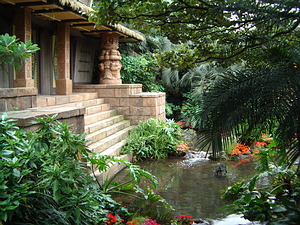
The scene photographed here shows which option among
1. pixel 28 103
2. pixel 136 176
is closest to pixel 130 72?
pixel 28 103

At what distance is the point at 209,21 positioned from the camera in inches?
151

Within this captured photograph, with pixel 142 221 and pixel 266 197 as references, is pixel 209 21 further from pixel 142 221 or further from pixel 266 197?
pixel 142 221

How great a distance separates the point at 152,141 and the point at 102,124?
1.24m

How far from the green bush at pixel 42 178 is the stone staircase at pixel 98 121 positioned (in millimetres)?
3117

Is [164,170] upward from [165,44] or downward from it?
downward

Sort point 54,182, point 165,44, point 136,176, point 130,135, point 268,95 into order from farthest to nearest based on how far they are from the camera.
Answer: point 165,44 < point 130,135 < point 136,176 < point 54,182 < point 268,95

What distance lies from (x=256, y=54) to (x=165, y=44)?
35.0ft

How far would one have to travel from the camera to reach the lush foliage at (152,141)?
7.73 meters

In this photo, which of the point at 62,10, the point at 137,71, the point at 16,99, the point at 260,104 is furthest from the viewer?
the point at 137,71

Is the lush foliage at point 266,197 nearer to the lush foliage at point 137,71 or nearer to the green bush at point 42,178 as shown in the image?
the green bush at point 42,178

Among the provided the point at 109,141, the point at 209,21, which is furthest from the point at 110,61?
the point at 209,21

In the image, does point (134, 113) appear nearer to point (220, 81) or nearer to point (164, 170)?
point (164, 170)

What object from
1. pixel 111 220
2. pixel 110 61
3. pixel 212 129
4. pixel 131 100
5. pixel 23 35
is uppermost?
pixel 23 35

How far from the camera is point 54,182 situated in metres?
2.68
